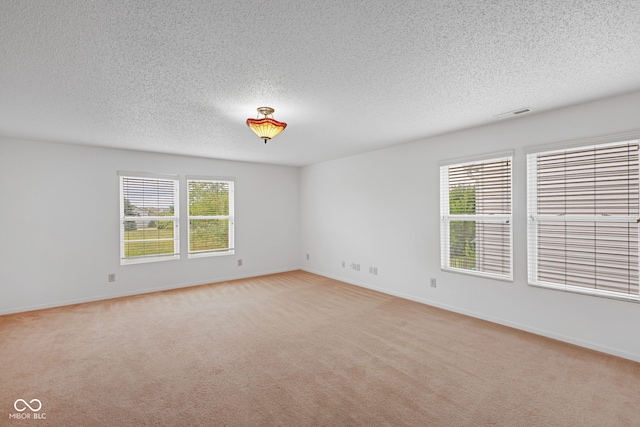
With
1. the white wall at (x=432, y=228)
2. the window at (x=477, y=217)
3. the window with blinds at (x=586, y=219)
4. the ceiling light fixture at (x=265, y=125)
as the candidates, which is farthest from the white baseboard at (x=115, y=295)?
the window with blinds at (x=586, y=219)

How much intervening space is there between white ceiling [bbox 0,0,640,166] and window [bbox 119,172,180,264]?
5.53 ft

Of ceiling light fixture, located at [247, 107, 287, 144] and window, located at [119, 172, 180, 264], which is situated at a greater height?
ceiling light fixture, located at [247, 107, 287, 144]

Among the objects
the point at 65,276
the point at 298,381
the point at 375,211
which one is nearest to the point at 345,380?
the point at 298,381

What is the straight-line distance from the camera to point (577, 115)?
308 cm

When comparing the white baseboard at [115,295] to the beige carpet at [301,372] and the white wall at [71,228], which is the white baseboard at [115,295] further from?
the beige carpet at [301,372]

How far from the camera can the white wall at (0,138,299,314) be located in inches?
166

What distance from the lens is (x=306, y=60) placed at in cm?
213

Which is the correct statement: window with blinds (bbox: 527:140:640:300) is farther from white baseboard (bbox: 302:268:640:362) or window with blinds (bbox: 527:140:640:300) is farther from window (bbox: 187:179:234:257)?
window (bbox: 187:179:234:257)

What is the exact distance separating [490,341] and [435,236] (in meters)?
1.60

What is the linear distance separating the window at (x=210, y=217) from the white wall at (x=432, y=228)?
1.80m

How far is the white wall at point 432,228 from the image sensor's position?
9.62 feet

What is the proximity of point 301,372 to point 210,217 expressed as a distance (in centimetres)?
419

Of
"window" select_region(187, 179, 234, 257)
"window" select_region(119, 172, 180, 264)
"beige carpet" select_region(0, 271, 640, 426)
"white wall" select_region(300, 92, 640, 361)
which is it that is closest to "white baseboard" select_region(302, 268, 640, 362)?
"white wall" select_region(300, 92, 640, 361)

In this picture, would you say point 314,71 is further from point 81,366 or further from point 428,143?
point 81,366
